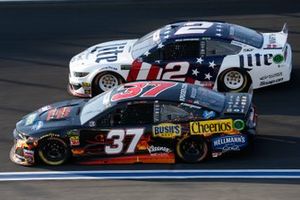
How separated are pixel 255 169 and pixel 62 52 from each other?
8.60 metres

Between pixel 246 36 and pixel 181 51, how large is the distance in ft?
4.79

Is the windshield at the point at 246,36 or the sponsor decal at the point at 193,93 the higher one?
the windshield at the point at 246,36

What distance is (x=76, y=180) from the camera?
11.5 metres

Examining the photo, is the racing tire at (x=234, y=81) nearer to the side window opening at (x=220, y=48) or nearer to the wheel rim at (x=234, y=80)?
the wheel rim at (x=234, y=80)

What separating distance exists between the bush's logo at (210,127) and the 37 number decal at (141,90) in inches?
34.1

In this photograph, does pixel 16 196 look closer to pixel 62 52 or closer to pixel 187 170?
pixel 187 170

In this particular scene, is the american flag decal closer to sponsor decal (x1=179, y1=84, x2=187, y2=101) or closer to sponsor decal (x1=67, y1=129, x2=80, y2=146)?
sponsor decal (x1=179, y1=84, x2=187, y2=101)

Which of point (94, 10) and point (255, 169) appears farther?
point (94, 10)

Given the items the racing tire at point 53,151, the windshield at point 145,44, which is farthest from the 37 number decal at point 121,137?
the windshield at point 145,44

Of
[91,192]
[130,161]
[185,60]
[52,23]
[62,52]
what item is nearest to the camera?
[91,192]

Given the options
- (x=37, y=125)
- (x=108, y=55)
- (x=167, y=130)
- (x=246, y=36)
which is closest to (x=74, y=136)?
(x=37, y=125)

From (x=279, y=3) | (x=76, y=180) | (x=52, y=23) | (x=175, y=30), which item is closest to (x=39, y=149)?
(x=76, y=180)

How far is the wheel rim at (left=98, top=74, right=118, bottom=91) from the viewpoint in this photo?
1527 cm

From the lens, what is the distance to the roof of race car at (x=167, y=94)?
39.0 ft
